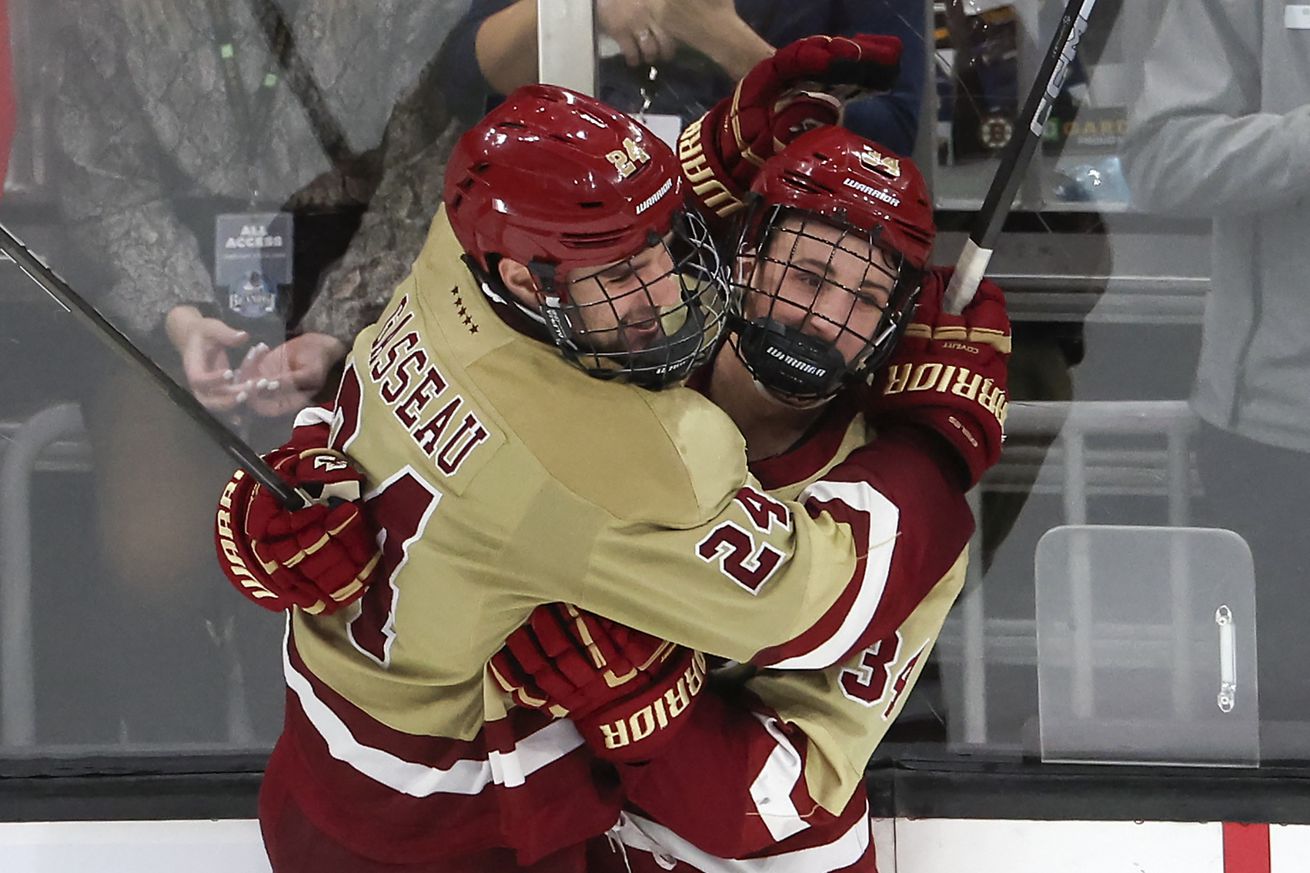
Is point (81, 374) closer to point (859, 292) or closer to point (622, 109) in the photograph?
point (622, 109)

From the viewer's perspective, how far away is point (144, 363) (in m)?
1.25

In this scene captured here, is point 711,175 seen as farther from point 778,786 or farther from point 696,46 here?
point 778,786

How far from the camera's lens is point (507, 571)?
120 cm

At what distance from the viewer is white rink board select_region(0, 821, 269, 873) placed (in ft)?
5.84

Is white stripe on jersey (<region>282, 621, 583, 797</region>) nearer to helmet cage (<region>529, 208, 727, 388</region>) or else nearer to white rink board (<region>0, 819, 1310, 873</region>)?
helmet cage (<region>529, 208, 727, 388</region>)

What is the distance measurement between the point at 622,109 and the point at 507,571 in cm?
76

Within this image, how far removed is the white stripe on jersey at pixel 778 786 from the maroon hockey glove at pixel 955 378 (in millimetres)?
330

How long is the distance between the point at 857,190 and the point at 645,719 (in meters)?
0.56

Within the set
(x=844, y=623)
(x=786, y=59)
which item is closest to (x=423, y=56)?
(x=786, y=59)

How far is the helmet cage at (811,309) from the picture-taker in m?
1.34

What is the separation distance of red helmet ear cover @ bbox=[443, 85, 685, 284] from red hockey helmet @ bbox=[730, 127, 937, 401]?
19 centimetres

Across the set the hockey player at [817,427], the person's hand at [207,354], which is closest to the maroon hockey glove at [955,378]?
the hockey player at [817,427]

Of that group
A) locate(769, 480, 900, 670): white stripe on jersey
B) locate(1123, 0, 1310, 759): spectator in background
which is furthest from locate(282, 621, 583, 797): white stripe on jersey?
locate(1123, 0, 1310, 759): spectator in background

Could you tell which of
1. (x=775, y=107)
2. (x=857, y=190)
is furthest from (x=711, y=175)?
(x=857, y=190)
